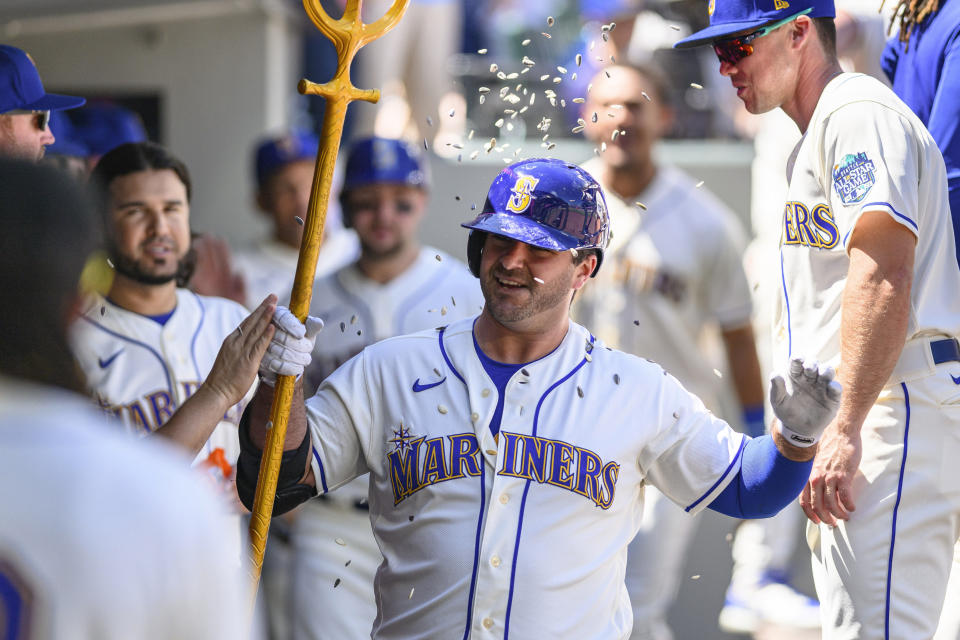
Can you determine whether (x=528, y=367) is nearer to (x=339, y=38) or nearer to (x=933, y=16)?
(x=339, y=38)

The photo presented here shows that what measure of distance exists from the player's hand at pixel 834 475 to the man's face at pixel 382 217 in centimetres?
218

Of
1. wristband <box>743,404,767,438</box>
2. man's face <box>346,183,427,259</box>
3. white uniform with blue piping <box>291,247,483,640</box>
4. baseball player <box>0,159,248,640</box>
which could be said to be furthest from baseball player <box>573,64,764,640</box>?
baseball player <box>0,159,248,640</box>

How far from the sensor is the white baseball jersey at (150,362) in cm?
356

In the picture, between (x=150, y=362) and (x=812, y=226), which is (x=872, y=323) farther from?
(x=150, y=362)

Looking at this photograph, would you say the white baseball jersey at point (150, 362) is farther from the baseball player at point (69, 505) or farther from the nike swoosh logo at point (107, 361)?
the baseball player at point (69, 505)

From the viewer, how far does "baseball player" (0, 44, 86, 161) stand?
11.3ft

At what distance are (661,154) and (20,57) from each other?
579 cm

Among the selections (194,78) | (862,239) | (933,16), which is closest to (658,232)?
(933,16)

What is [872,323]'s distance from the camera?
2.91 m

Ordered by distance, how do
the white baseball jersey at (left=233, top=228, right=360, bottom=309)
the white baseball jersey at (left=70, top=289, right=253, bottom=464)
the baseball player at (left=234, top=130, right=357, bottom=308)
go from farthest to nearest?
the baseball player at (left=234, top=130, right=357, bottom=308) < the white baseball jersey at (left=233, top=228, right=360, bottom=309) < the white baseball jersey at (left=70, top=289, right=253, bottom=464)

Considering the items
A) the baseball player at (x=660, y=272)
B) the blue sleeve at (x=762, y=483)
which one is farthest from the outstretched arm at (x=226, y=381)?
the baseball player at (x=660, y=272)

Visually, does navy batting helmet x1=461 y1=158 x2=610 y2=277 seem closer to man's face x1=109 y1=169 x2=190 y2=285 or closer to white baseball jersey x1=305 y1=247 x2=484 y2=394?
man's face x1=109 y1=169 x2=190 y2=285

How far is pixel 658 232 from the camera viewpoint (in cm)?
533

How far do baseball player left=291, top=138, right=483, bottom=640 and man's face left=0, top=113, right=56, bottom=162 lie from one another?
1.29 meters
